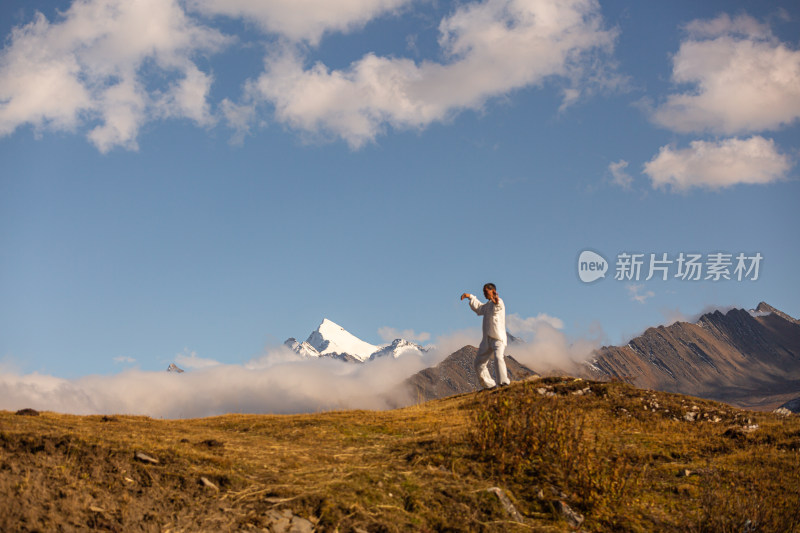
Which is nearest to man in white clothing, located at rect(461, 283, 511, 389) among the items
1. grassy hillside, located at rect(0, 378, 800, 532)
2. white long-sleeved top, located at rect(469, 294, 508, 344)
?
white long-sleeved top, located at rect(469, 294, 508, 344)

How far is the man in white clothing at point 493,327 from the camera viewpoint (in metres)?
21.9

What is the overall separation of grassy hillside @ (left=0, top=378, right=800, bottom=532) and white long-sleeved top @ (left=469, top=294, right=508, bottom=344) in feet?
16.5

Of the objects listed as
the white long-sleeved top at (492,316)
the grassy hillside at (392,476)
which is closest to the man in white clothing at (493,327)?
the white long-sleeved top at (492,316)

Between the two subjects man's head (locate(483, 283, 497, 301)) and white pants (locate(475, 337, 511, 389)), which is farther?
white pants (locate(475, 337, 511, 389))

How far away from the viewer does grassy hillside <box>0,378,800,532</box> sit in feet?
34.6

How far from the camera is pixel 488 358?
22953mm

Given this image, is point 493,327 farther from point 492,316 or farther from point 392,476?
point 392,476

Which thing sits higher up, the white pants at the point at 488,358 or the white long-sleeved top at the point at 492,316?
the white long-sleeved top at the point at 492,316

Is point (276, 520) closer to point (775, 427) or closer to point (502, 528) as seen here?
point (502, 528)

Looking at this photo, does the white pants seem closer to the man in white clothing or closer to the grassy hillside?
the man in white clothing

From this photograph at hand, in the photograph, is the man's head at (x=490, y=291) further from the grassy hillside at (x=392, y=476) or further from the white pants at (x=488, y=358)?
the grassy hillside at (x=392, y=476)

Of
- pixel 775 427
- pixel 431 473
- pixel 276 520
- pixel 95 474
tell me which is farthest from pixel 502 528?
pixel 775 427

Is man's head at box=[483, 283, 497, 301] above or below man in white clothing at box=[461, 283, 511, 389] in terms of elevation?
above

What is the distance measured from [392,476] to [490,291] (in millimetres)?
10274
